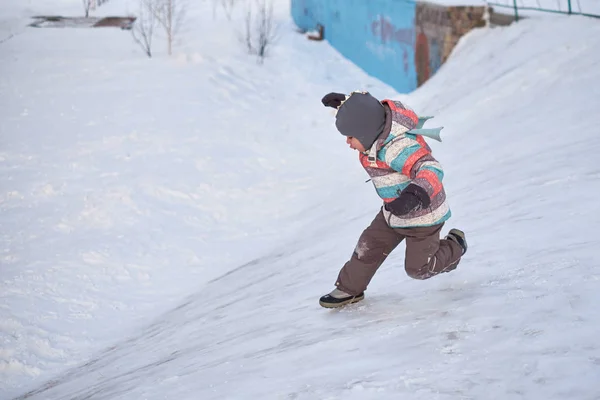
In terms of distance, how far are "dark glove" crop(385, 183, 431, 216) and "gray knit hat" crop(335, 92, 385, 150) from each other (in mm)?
341

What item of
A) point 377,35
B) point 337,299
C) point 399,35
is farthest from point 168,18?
point 337,299

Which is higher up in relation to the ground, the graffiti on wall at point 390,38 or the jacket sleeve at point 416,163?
the jacket sleeve at point 416,163

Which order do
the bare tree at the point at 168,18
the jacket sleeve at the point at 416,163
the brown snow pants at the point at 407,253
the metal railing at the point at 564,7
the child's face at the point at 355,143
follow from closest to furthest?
the jacket sleeve at the point at 416,163 < the child's face at the point at 355,143 < the brown snow pants at the point at 407,253 < the metal railing at the point at 564,7 < the bare tree at the point at 168,18

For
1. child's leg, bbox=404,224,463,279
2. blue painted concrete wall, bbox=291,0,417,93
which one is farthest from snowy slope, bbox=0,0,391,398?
child's leg, bbox=404,224,463,279

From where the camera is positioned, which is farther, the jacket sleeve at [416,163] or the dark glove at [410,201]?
the jacket sleeve at [416,163]

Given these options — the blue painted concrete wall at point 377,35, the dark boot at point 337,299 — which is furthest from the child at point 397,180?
the blue painted concrete wall at point 377,35

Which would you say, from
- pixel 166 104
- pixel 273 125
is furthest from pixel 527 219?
pixel 166 104

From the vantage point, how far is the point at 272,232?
23.0ft

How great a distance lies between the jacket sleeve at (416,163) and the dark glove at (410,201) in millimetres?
143

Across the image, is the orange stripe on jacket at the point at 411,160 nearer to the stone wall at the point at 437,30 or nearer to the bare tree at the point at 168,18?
the stone wall at the point at 437,30

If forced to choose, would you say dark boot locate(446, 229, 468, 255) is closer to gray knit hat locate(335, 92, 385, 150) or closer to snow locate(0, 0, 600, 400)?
snow locate(0, 0, 600, 400)

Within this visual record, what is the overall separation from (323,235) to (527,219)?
7.55 ft

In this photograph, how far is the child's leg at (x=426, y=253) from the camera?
303cm

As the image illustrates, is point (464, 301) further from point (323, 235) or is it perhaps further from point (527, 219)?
point (323, 235)
